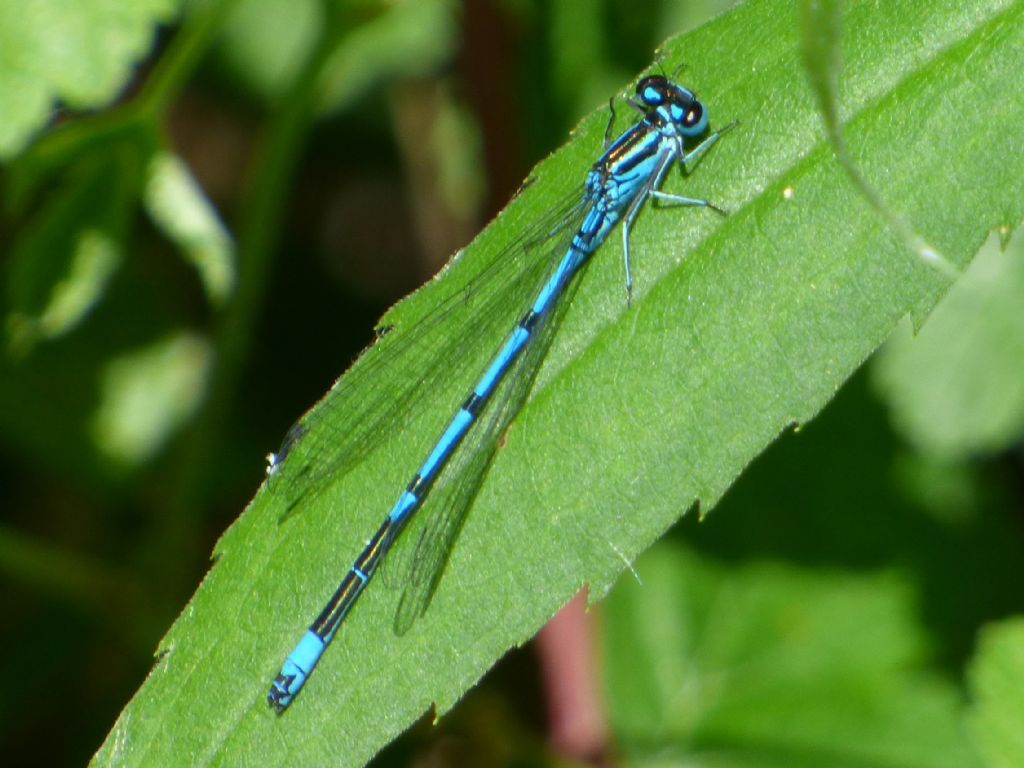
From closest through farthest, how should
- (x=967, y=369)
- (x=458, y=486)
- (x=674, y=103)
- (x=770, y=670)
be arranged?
(x=458, y=486), (x=674, y=103), (x=967, y=369), (x=770, y=670)

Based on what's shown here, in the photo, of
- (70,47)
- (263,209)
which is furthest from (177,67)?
(263,209)

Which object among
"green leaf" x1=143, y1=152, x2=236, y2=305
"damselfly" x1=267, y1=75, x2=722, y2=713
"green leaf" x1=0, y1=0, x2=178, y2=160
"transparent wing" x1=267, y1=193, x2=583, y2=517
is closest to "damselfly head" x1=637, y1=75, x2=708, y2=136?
"damselfly" x1=267, y1=75, x2=722, y2=713

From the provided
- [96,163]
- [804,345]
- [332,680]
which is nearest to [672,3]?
[96,163]

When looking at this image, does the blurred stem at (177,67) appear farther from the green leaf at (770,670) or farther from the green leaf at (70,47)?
the green leaf at (770,670)

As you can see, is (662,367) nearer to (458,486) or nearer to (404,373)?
(458,486)

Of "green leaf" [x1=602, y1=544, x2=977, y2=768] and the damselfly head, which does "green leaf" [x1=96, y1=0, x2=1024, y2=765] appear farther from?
"green leaf" [x1=602, y1=544, x2=977, y2=768]

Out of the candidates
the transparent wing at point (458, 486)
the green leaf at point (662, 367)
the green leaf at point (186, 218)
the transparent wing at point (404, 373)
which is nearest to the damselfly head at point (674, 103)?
the green leaf at point (662, 367)
